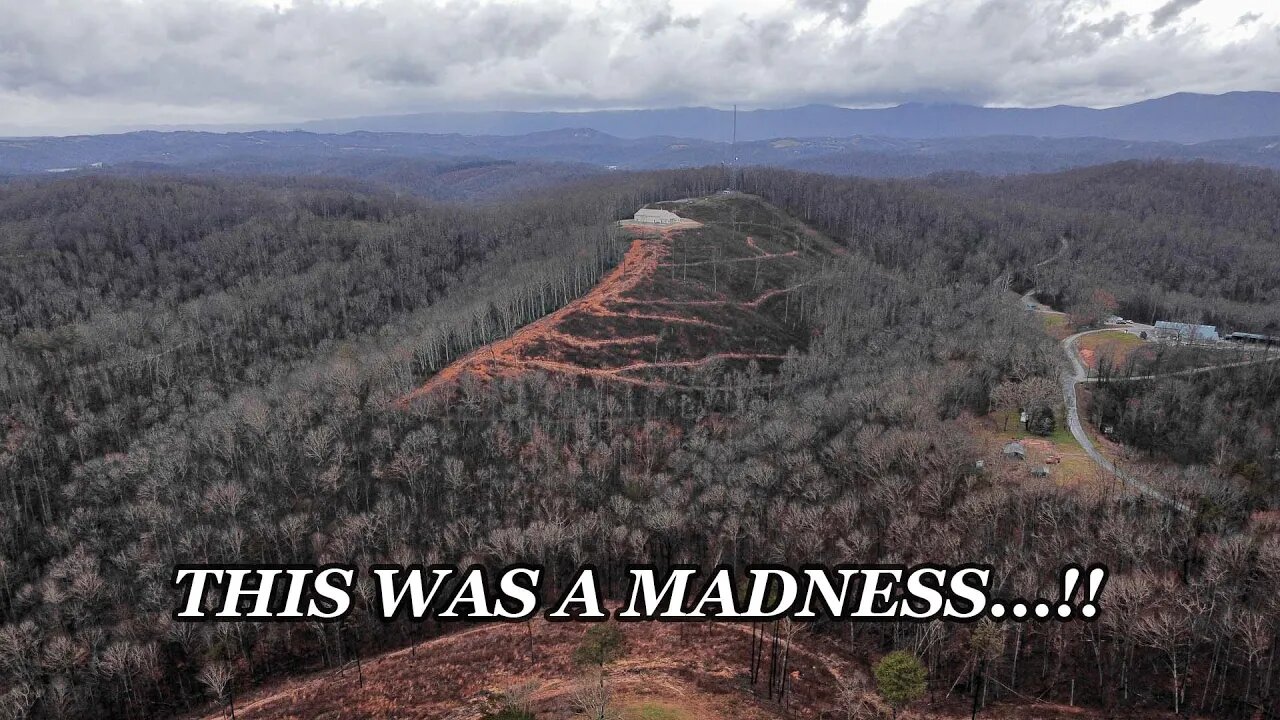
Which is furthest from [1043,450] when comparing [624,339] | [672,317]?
[672,317]

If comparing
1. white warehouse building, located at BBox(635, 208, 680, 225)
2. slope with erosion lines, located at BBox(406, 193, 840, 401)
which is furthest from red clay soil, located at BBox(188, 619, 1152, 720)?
white warehouse building, located at BBox(635, 208, 680, 225)

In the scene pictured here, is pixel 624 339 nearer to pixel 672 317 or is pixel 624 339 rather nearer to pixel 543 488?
pixel 672 317

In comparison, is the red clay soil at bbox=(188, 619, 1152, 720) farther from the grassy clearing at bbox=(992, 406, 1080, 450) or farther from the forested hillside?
the grassy clearing at bbox=(992, 406, 1080, 450)

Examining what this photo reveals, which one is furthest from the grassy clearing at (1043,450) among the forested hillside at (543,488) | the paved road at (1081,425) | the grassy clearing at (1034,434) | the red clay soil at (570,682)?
the red clay soil at (570,682)

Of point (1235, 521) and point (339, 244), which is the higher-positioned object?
point (339, 244)

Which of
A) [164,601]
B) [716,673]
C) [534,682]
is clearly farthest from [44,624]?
[716,673]

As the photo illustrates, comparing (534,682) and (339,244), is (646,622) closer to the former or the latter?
(534,682)

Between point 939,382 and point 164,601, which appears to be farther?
point 939,382

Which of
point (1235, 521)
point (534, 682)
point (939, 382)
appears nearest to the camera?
point (534, 682)
